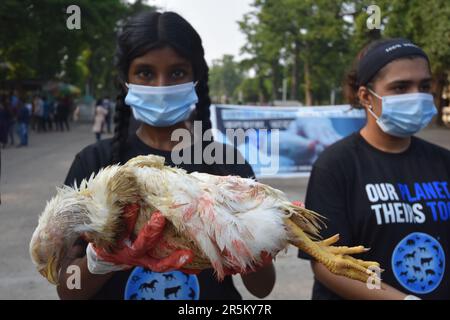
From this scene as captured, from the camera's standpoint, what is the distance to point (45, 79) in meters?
33.9

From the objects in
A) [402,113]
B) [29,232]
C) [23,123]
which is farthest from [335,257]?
[23,123]

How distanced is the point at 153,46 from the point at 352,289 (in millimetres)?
1396

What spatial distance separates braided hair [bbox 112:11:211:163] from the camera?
199 centimetres

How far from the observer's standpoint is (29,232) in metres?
6.14

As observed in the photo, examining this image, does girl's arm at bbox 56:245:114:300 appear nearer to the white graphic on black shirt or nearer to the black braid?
the black braid

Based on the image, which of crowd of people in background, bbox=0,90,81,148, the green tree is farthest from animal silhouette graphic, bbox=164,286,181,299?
the green tree

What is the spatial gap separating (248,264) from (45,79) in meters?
35.5

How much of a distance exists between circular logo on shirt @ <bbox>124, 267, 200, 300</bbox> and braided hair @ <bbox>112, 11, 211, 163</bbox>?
0.52m

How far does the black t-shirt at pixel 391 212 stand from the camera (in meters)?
2.22

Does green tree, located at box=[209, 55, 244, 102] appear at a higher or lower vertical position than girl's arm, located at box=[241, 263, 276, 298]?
higher

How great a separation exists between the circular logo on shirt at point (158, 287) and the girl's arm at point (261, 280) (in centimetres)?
23
